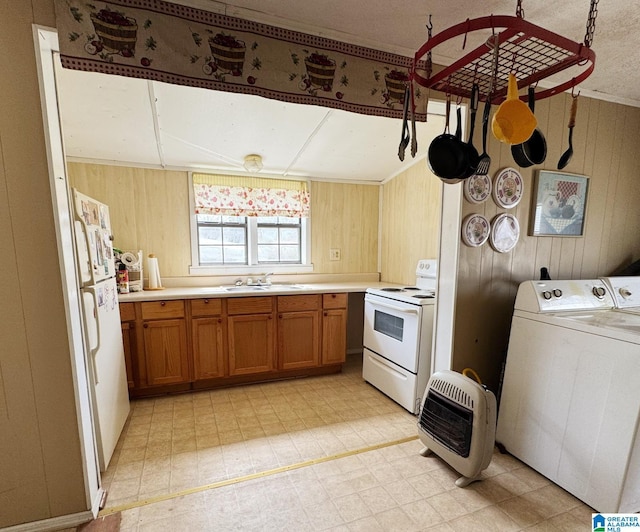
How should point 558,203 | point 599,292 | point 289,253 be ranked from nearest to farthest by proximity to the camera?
point 599,292
point 558,203
point 289,253

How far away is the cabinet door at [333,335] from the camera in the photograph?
3.05 meters

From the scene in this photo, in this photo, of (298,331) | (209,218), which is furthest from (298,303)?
(209,218)

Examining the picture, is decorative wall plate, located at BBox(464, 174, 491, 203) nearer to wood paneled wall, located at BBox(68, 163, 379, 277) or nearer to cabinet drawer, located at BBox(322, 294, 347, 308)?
cabinet drawer, located at BBox(322, 294, 347, 308)

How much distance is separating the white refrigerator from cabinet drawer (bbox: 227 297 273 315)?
2.81 ft

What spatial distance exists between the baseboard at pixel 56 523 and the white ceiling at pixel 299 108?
224cm

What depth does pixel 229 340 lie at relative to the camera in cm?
276

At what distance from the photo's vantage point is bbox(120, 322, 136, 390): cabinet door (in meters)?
2.44

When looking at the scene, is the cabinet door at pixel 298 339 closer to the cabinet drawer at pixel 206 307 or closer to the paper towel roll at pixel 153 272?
the cabinet drawer at pixel 206 307

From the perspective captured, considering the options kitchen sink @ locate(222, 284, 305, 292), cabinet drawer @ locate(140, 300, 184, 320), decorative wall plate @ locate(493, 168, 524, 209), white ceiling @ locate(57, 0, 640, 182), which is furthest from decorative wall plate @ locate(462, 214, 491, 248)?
cabinet drawer @ locate(140, 300, 184, 320)

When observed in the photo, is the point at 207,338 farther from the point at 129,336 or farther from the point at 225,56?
the point at 225,56

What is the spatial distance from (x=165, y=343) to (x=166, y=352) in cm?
8

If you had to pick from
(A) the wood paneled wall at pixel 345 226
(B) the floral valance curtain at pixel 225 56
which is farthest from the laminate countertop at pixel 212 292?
(B) the floral valance curtain at pixel 225 56

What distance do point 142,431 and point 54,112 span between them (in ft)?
6.58

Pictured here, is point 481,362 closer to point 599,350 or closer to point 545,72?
point 599,350
